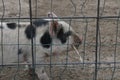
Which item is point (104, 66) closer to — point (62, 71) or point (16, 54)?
point (62, 71)

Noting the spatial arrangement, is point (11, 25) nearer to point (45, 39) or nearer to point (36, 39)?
point (36, 39)

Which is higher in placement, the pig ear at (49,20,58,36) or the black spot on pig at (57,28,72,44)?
the pig ear at (49,20,58,36)

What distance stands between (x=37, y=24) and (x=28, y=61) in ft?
1.62

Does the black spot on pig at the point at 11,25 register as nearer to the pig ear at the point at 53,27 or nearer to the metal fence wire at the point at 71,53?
the metal fence wire at the point at 71,53

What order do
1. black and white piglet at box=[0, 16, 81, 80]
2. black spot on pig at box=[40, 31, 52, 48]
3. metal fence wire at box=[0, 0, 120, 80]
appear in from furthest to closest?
black spot on pig at box=[40, 31, 52, 48] < black and white piglet at box=[0, 16, 81, 80] < metal fence wire at box=[0, 0, 120, 80]

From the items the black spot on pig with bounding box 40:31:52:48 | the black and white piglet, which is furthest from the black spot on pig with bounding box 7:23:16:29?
the black spot on pig with bounding box 40:31:52:48

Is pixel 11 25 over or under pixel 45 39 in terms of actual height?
over

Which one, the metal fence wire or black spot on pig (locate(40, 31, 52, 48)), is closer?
the metal fence wire

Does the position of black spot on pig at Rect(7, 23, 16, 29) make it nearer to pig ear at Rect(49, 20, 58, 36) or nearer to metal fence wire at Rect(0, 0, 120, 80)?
metal fence wire at Rect(0, 0, 120, 80)

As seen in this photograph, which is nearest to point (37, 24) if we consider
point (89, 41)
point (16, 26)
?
point (16, 26)

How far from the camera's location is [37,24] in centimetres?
540

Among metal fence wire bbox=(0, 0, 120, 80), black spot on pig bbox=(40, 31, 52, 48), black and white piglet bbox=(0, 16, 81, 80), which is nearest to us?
metal fence wire bbox=(0, 0, 120, 80)

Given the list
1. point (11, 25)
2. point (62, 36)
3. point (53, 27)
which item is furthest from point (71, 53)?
point (11, 25)

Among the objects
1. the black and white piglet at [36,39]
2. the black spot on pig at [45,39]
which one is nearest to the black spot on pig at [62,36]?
the black and white piglet at [36,39]
